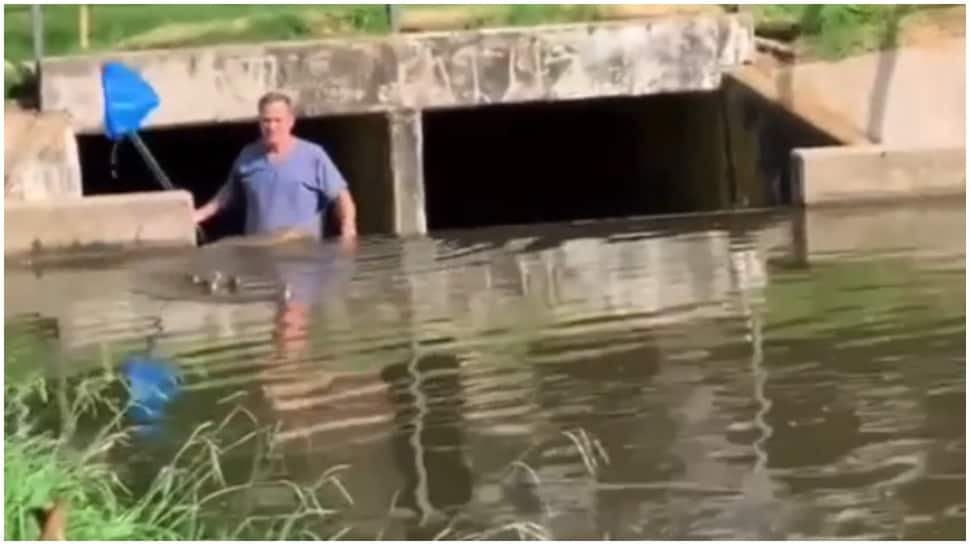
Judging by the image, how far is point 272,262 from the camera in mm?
11445

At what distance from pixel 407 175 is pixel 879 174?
10.8 feet

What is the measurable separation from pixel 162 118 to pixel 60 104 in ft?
2.22

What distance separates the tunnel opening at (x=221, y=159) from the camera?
15.0 meters

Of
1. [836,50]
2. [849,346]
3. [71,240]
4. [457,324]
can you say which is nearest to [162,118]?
[71,240]

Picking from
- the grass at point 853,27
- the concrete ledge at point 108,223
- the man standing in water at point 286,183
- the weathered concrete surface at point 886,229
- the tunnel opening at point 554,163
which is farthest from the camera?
the tunnel opening at point 554,163

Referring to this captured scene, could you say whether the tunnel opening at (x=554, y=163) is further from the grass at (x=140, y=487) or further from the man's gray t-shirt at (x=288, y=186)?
the grass at (x=140, y=487)

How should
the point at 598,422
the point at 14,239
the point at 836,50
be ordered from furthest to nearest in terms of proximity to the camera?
the point at 836,50, the point at 14,239, the point at 598,422

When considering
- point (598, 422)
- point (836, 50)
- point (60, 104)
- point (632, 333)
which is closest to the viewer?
point (598, 422)

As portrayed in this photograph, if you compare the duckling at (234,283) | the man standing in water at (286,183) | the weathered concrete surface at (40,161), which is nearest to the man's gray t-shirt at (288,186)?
the man standing in water at (286,183)

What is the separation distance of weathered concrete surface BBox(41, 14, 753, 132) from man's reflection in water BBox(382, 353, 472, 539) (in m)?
6.45

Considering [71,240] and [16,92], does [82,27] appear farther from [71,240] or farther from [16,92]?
[71,240]

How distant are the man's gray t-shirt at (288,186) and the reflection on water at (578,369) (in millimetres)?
276

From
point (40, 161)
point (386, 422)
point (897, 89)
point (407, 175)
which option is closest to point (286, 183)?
point (40, 161)

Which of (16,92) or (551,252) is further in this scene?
(16,92)
